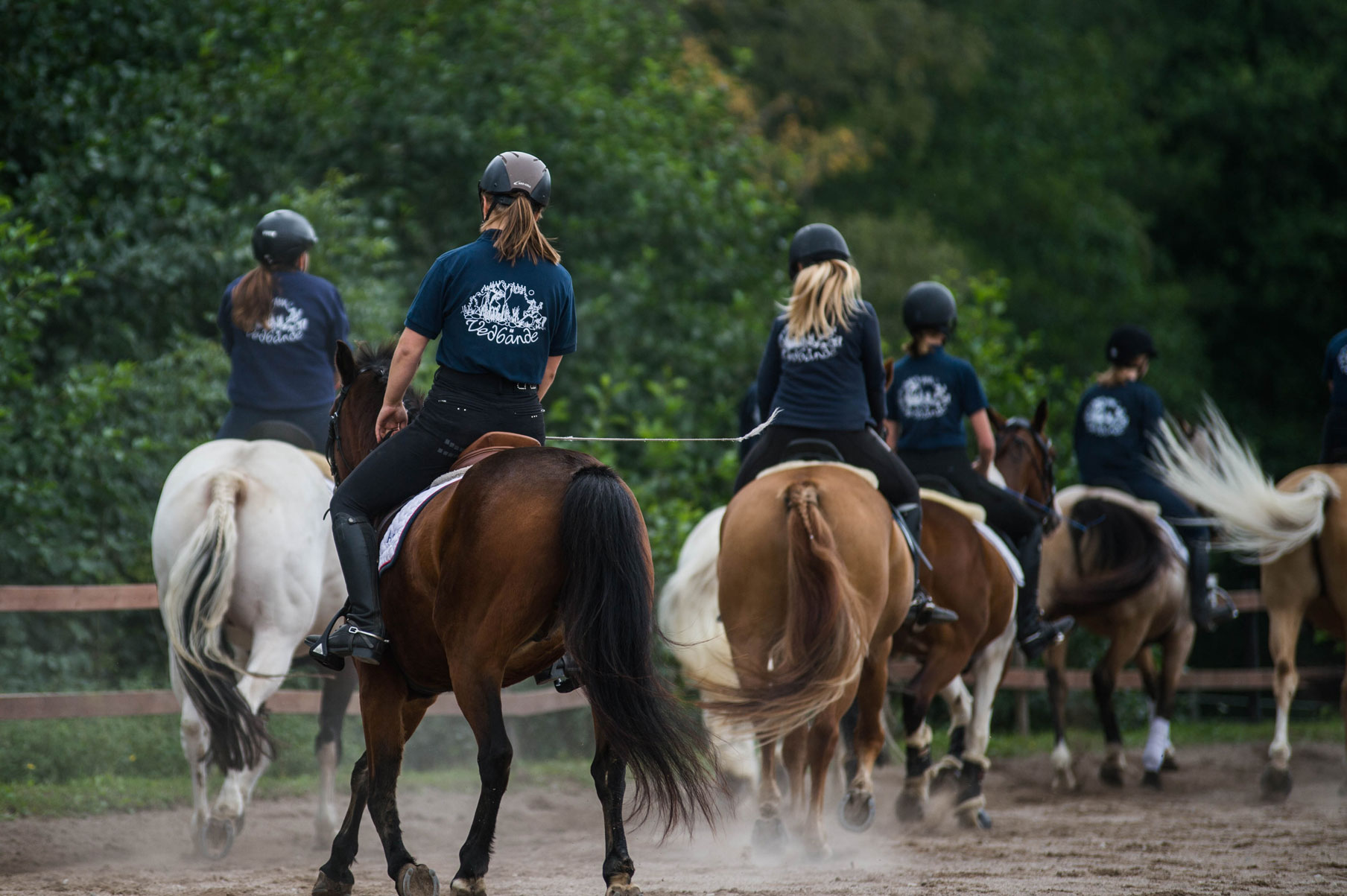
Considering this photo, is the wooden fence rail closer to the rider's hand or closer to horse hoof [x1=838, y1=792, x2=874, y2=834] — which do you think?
the rider's hand

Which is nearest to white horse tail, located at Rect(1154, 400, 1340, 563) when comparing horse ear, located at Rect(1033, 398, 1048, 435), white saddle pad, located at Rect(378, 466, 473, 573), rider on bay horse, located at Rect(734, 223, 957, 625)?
horse ear, located at Rect(1033, 398, 1048, 435)

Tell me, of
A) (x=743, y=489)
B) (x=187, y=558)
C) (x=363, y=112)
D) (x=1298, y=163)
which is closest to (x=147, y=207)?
(x=363, y=112)

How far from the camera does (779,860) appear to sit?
263 inches

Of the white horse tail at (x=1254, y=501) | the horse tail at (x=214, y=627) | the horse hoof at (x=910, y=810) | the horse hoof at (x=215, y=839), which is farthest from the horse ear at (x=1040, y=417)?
the horse hoof at (x=215, y=839)

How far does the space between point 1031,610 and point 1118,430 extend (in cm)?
265

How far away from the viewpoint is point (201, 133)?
39.9 feet

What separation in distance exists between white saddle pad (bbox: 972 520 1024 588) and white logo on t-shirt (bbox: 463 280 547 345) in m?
3.83

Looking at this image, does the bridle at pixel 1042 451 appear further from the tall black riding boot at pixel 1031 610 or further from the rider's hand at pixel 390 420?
the rider's hand at pixel 390 420

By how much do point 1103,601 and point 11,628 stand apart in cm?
797

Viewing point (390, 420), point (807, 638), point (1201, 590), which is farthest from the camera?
point (1201, 590)

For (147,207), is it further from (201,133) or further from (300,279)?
(300,279)

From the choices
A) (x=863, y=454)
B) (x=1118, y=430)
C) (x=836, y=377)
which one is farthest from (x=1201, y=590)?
(x=836, y=377)

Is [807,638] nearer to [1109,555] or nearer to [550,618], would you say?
Result: [550,618]

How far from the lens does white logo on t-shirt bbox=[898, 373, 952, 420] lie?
28.0ft
